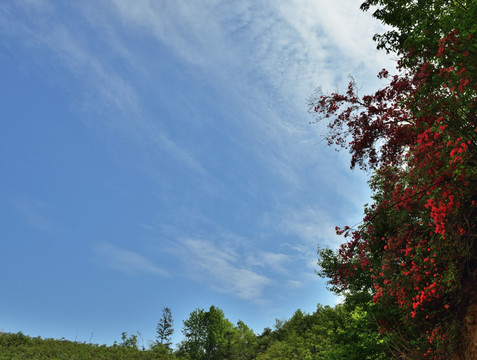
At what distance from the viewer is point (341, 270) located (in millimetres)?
8500

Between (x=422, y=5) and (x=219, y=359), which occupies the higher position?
(x=422, y=5)

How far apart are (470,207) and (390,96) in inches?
161

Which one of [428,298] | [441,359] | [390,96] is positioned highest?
[390,96]

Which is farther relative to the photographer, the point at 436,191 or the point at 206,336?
the point at 206,336

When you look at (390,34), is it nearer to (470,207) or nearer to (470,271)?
(470,207)

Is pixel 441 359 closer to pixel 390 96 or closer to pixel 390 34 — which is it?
pixel 390 96

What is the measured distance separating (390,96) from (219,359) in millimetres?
56927

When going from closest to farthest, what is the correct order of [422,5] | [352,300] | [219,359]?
[422,5], [352,300], [219,359]

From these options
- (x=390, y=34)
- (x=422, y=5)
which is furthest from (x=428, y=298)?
(x=390, y=34)

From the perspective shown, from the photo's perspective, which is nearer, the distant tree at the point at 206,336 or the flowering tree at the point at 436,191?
the flowering tree at the point at 436,191

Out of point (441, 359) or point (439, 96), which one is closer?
point (439, 96)

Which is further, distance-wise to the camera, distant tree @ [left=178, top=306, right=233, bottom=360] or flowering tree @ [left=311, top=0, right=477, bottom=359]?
distant tree @ [left=178, top=306, right=233, bottom=360]

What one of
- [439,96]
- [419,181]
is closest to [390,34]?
[439,96]

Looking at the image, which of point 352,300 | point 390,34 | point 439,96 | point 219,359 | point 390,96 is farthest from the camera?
point 219,359
